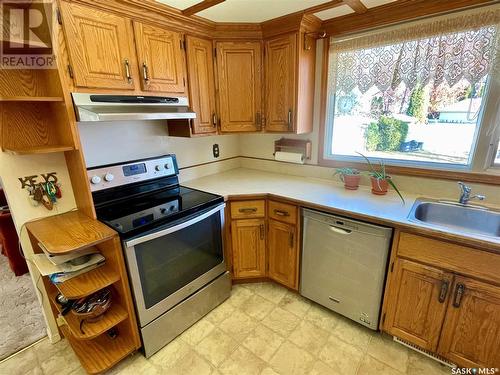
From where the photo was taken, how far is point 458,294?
1373 millimetres

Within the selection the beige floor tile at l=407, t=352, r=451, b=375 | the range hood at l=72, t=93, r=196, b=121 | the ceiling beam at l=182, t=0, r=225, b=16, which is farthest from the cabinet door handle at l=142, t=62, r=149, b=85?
the beige floor tile at l=407, t=352, r=451, b=375

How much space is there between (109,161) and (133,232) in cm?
73

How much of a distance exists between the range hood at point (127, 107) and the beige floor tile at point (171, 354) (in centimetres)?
150

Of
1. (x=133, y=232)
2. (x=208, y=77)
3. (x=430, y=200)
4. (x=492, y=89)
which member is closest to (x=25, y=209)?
(x=133, y=232)

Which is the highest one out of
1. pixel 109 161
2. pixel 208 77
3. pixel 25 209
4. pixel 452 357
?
pixel 208 77

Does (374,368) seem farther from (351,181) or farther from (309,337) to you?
(351,181)

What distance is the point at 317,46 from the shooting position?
211 cm

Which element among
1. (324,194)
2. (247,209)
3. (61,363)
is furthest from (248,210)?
(61,363)

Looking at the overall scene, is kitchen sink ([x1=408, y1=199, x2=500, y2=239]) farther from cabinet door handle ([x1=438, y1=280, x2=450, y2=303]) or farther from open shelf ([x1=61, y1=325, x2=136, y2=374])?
open shelf ([x1=61, y1=325, x2=136, y2=374])

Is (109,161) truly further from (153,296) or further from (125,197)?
(153,296)

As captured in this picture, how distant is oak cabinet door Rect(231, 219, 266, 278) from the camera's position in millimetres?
2086

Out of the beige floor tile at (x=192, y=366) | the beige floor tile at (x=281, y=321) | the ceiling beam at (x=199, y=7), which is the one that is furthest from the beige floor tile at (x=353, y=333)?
the ceiling beam at (x=199, y=7)

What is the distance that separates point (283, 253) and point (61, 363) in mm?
1650

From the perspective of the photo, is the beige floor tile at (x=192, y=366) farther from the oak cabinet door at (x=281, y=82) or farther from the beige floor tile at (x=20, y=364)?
the oak cabinet door at (x=281, y=82)
